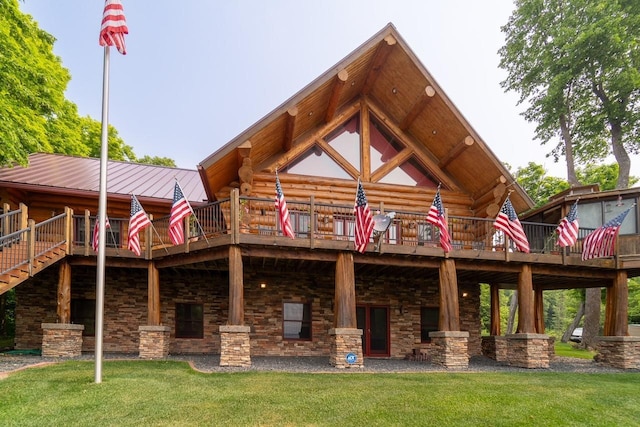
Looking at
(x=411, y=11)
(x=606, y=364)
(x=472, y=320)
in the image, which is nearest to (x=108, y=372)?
(x=472, y=320)

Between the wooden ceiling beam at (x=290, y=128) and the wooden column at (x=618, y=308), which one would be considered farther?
the wooden column at (x=618, y=308)

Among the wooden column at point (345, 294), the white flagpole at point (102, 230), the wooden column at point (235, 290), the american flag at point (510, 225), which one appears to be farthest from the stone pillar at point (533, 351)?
the white flagpole at point (102, 230)

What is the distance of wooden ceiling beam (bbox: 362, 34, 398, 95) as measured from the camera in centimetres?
1416

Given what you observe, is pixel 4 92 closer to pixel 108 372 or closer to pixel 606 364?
pixel 108 372

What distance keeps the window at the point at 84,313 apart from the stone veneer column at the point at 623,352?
17.3 m

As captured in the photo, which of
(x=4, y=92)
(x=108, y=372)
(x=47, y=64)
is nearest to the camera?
(x=108, y=372)

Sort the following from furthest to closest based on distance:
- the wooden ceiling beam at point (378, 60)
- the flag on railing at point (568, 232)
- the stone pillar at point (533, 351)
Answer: the wooden ceiling beam at point (378, 60), the stone pillar at point (533, 351), the flag on railing at point (568, 232)

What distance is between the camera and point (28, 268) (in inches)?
474

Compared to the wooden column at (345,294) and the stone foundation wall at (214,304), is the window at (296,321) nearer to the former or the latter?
the stone foundation wall at (214,304)

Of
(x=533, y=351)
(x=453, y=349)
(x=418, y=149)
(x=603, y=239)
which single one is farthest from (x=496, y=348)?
(x=418, y=149)

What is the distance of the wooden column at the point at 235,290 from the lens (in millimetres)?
11258

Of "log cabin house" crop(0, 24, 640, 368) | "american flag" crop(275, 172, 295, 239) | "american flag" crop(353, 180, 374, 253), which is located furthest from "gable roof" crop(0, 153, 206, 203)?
"american flag" crop(353, 180, 374, 253)

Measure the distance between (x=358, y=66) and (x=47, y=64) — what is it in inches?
633

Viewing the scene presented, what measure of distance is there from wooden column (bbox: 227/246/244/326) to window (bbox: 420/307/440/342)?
808 centimetres
